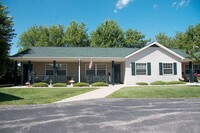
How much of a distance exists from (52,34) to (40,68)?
76.8ft

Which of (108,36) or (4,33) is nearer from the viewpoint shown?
(4,33)

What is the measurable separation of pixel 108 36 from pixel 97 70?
22.9 meters

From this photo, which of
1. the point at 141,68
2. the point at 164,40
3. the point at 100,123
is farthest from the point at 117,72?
the point at 164,40

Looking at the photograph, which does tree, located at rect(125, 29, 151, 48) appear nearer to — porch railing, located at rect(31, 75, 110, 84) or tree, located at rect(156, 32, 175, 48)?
tree, located at rect(156, 32, 175, 48)

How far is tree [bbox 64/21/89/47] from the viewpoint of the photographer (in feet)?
140

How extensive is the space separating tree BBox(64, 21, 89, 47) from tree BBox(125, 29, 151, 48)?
33.7ft

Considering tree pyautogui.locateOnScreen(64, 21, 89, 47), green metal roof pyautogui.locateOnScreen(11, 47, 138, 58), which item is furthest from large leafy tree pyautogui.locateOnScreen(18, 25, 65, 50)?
green metal roof pyautogui.locateOnScreen(11, 47, 138, 58)

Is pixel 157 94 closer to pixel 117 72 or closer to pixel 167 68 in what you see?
pixel 167 68

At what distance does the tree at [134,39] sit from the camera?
46.9 m

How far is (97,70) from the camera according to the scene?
23.7 meters

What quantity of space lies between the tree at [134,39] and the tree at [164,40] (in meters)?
6.70

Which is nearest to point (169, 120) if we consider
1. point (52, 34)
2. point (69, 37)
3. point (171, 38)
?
point (69, 37)

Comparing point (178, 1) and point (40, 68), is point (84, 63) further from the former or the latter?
point (178, 1)

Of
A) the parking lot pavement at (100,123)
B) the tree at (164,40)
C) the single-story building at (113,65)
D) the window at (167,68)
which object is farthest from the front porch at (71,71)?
the tree at (164,40)
